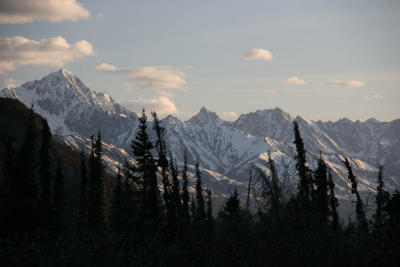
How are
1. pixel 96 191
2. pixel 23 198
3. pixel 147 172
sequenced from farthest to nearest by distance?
pixel 96 191 → pixel 147 172 → pixel 23 198

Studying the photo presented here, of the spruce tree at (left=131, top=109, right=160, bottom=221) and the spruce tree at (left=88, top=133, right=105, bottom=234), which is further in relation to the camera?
the spruce tree at (left=88, top=133, right=105, bottom=234)

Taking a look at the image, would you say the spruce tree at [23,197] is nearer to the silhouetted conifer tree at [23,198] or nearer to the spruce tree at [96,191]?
the silhouetted conifer tree at [23,198]

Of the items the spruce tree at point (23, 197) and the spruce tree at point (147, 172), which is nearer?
the spruce tree at point (23, 197)

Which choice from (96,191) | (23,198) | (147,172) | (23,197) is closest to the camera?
(23,198)

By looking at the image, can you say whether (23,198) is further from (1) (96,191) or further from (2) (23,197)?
(1) (96,191)

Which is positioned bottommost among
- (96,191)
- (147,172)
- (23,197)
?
(96,191)

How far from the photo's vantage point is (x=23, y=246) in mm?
12398

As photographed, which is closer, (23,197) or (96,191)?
(23,197)

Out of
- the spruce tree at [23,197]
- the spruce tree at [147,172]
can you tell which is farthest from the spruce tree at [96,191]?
the spruce tree at [23,197]

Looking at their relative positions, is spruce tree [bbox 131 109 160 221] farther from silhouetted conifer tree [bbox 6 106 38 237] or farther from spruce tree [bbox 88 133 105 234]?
spruce tree [bbox 88 133 105 234]

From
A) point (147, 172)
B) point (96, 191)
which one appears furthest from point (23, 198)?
point (96, 191)

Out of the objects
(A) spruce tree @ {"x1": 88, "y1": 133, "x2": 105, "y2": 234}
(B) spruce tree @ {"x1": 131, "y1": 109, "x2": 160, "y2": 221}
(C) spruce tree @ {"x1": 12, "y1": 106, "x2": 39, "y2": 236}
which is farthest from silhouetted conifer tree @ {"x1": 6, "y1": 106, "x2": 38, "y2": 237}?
(A) spruce tree @ {"x1": 88, "y1": 133, "x2": 105, "y2": 234}

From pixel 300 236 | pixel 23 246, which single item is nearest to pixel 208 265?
pixel 300 236

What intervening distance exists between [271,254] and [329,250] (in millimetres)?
1451
